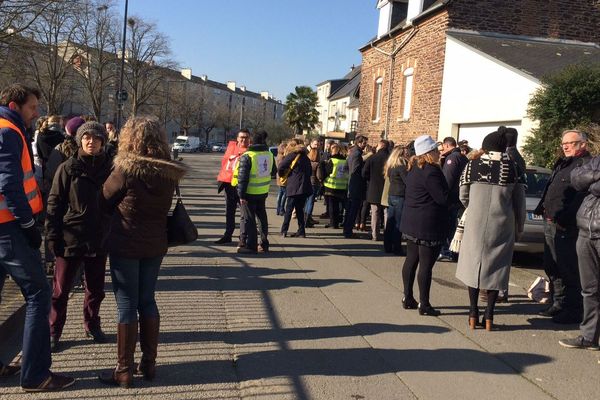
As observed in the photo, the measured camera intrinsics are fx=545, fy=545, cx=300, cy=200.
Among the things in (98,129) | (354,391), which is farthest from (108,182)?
(354,391)

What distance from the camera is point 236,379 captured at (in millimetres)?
4160

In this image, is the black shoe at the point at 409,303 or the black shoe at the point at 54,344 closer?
the black shoe at the point at 54,344

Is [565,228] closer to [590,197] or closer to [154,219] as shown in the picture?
[590,197]

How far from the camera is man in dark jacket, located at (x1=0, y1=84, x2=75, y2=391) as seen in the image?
3.56 meters

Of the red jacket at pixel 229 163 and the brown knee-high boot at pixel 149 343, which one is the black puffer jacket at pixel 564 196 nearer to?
the brown knee-high boot at pixel 149 343

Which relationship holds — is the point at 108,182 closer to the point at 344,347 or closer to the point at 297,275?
the point at 344,347

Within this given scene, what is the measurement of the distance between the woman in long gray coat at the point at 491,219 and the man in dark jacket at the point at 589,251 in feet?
2.05

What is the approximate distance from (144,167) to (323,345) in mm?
2328

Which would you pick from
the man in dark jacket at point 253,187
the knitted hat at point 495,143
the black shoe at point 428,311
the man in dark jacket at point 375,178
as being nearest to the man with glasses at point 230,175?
the man in dark jacket at point 253,187

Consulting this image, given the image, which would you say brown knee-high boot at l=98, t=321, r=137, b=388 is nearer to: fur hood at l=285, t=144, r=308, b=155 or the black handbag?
the black handbag

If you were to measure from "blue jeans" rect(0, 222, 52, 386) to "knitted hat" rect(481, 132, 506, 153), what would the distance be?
4.21 metres

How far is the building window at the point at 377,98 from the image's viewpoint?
84.3ft

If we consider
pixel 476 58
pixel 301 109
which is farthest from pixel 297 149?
pixel 301 109

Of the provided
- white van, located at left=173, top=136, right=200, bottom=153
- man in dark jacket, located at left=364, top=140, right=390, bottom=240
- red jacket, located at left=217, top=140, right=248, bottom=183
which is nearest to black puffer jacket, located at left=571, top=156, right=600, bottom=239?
man in dark jacket, located at left=364, top=140, right=390, bottom=240
